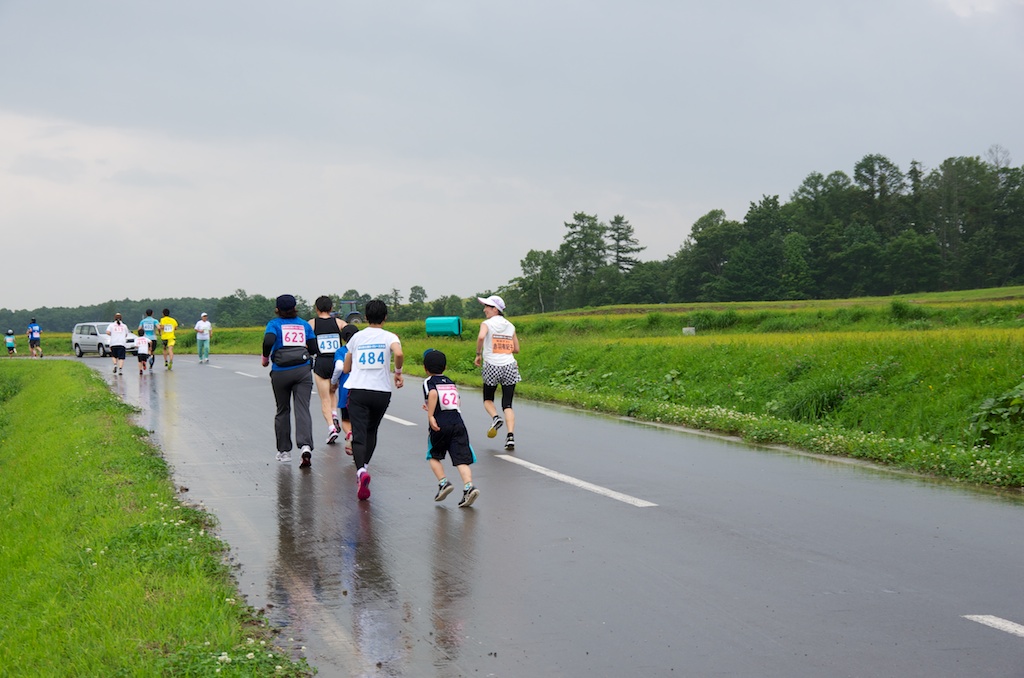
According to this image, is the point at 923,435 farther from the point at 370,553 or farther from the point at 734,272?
the point at 734,272

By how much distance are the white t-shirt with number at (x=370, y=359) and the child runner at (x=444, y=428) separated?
77 cm

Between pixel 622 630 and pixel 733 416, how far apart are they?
31.9 feet

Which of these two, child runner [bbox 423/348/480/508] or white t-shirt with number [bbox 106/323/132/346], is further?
white t-shirt with number [bbox 106/323/132/346]

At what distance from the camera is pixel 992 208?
92.6 meters

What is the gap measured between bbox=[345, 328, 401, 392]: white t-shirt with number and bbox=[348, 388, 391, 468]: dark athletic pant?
7 centimetres

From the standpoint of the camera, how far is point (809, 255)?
91.4 metres

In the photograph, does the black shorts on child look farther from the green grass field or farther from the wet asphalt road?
the green grass field

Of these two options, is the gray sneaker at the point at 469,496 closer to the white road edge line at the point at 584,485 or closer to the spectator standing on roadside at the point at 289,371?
the white road edge line at the point at 584,485

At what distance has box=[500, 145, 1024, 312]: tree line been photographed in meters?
84.8

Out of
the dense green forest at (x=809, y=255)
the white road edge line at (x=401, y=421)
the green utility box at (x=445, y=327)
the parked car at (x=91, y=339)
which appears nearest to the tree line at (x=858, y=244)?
the dense green forest at (x=809, y=255)

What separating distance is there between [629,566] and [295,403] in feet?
20.3

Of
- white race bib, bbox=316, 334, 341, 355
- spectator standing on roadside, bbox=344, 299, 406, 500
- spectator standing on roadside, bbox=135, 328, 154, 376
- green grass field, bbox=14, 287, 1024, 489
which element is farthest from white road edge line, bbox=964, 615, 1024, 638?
spectator standing on roadside, bbox=135, 328, 154, 376

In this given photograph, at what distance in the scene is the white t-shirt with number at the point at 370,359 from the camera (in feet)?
30.6

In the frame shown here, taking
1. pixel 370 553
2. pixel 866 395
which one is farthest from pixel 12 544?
pixel 866 395
